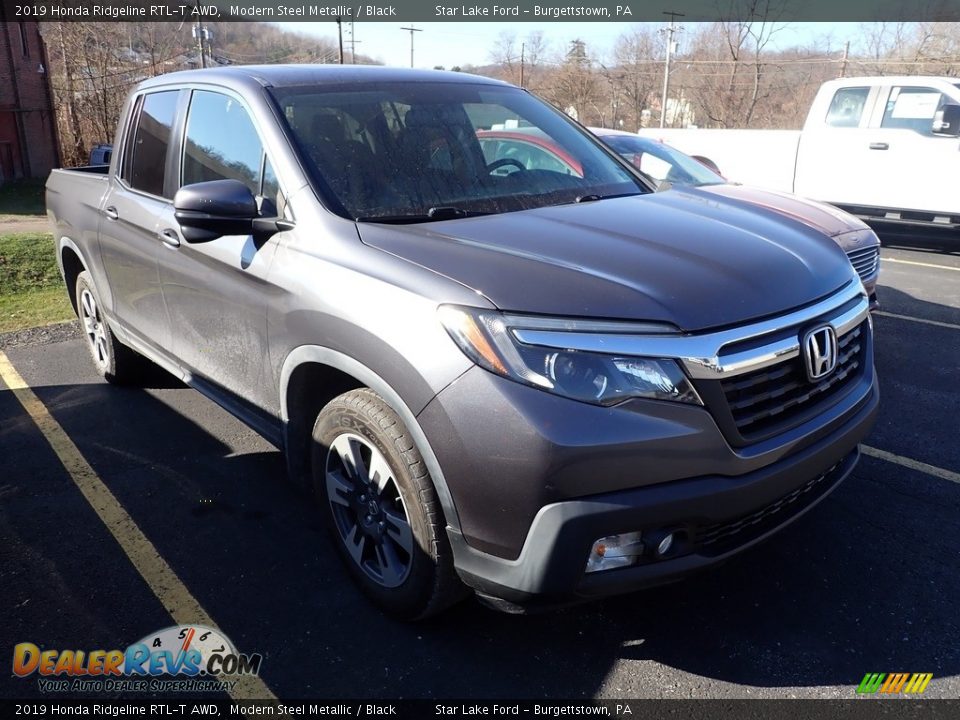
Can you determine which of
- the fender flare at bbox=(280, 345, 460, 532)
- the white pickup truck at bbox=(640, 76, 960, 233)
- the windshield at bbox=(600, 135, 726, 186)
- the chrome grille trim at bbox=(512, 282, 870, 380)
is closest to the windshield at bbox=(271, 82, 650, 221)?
the fender flare at bbox=(280, 345, 460, 532)

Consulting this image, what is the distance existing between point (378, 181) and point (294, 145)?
36 centimetres

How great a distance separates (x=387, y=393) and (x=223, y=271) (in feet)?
4.19

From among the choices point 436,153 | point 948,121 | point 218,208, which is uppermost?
point 436,153

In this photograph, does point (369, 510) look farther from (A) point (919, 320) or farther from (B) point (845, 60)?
(B) point (845, 60)

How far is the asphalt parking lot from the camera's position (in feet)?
8.36

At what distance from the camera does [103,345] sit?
5.29 metres

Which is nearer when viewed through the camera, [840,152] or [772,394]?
[772,394]

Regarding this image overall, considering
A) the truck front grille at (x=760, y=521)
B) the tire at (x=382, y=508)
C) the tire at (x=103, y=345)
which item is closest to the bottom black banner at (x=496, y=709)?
the tire at (x=382, y=508)

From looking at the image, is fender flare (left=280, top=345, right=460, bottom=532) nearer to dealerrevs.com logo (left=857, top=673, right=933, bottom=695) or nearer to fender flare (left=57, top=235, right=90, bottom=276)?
dealerrevs.com logo (left=857, top=673, right=933, bottom=695)

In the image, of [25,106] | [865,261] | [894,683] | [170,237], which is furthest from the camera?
[25,106]

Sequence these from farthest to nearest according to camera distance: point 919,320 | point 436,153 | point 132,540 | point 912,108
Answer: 1. point 912,108
2. point 919,320
3. point 132,540
4. point 436,153

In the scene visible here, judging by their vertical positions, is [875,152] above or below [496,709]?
above

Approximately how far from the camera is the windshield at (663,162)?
7.19 metres

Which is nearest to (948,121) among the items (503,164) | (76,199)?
(503,164)
